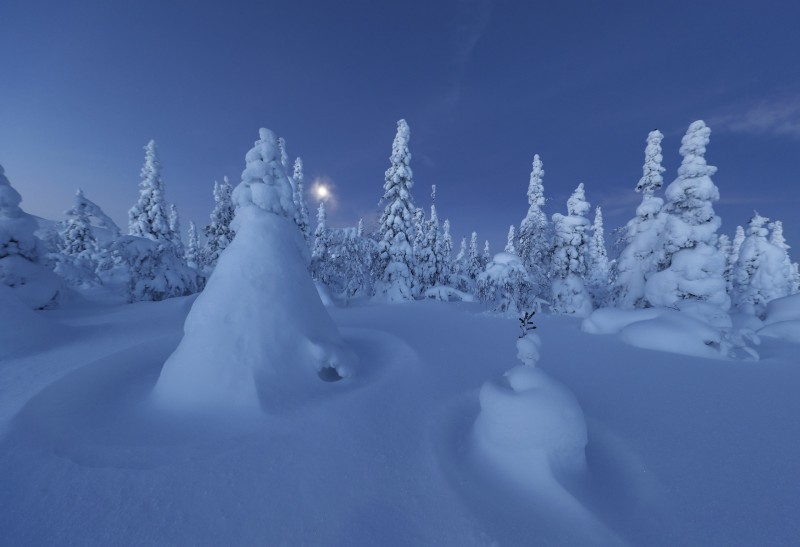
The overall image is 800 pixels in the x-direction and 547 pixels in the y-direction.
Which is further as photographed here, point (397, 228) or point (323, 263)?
point (323, 263)

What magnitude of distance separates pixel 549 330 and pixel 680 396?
15.4 ft

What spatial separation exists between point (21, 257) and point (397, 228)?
17.9 metres

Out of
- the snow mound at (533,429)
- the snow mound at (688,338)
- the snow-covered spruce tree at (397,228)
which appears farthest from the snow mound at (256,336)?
the snow-covered spruce tree at (397,228)

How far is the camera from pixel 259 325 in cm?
500

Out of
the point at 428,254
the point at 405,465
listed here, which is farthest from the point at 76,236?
the point at 405,465

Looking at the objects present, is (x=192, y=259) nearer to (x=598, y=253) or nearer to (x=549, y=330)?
(x=549, y=330)

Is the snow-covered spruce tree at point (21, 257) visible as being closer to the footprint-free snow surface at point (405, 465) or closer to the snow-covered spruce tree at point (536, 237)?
the footprint-free snow surface at point (405, 465)

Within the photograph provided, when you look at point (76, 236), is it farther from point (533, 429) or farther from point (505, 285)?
point (533, 429)

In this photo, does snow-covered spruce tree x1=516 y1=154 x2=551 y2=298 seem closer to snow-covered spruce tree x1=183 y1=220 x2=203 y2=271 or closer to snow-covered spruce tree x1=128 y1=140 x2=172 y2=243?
snow-covered spruce tree x1=128 y1=140 x2=172 y2=243

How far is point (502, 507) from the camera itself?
2.96 meters

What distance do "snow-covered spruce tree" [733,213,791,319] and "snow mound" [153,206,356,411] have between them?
32.0 meters

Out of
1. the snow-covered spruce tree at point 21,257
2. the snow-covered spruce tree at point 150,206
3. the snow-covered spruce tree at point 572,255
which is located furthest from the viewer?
the snow-covered spruce tree at point 150,206

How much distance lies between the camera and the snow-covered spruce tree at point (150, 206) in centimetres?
2244

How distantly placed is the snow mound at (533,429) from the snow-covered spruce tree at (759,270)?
30264 millimetres
